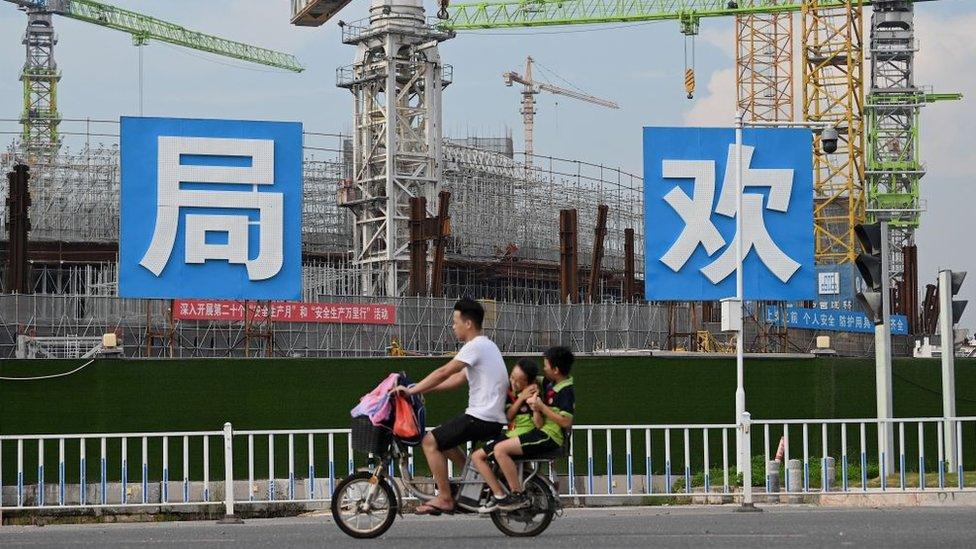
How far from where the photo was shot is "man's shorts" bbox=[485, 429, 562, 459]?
10672mm

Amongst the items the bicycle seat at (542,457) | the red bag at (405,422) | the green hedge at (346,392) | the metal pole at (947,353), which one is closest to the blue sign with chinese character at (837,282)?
the green hedge at (346,392)

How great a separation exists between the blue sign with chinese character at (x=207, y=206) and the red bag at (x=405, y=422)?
381 inches

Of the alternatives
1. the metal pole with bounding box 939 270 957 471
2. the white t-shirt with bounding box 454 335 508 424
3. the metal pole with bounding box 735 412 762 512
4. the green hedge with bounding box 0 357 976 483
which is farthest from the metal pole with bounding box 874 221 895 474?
the white t-shirt with bounding box 454 335 508 424

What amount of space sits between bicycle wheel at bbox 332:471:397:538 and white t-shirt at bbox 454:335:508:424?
0.86 meters

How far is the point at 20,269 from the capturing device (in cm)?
4056

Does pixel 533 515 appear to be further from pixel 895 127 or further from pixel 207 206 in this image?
pixel 895 127

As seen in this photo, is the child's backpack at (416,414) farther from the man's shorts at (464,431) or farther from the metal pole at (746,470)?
the metal pole at (746,470)

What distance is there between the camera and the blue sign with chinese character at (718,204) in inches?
779

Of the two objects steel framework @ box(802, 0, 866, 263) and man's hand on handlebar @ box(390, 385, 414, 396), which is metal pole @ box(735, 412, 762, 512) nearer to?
man's hand on handlebar @ box(390, 385, 414, 396)

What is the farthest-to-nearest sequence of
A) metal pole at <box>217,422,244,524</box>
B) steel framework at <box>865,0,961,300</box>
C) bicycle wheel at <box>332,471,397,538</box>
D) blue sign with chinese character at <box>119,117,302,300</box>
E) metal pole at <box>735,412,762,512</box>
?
1. steel framework at <box>865,0,961,300</box>
2. blue sign with chinese character at <box>119,117,302,300</box>
3. metal pole at <box>735,412,762,512</box>
4. metal pole at <box>217,422,244,524</box>
5. bicycle wheel at <box>332,471,397,538</box>

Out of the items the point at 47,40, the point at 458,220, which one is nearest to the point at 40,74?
the point at 47,40

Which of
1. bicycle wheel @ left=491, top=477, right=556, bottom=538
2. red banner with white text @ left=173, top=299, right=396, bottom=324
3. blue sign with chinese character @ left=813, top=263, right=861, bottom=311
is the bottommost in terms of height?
bicycle wheel @ left=491, top=477, right=556, bottom=538

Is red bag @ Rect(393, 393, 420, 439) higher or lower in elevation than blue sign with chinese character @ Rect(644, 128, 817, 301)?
lower

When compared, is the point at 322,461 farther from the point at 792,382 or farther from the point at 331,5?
the point at 331,5
